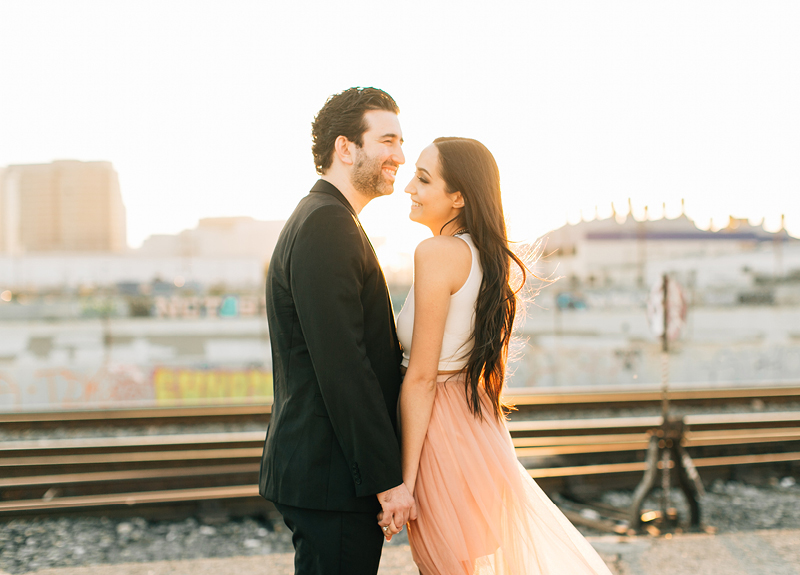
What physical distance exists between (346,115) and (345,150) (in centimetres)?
13

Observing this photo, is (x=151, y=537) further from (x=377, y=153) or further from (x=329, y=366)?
(x=377, y=153)

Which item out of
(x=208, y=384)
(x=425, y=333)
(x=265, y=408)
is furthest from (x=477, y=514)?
(x=208, y=384)

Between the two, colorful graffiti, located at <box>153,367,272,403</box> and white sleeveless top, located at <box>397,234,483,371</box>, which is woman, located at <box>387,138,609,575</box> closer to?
white sleeveless top, located at <box>397,234,483,371</box>

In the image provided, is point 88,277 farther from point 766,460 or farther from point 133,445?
point 766,460

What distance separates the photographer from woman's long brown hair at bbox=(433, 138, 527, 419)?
2070mm

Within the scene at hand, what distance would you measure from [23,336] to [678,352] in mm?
20048

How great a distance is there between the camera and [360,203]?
2.13m

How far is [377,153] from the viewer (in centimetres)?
204

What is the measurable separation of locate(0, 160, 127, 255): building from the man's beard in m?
53.8

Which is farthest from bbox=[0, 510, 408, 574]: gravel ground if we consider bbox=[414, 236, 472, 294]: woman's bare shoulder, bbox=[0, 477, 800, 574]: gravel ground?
bbox=[414, 236, 472, 294]: woman's bare shoulder

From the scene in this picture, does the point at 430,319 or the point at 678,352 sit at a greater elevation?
the point at 430,319

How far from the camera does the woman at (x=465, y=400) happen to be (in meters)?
1.99

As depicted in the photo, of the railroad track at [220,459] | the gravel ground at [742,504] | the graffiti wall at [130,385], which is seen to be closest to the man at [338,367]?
the railroad track at [220,459]

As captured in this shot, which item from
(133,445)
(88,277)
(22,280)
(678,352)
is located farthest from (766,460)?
(22,280)
